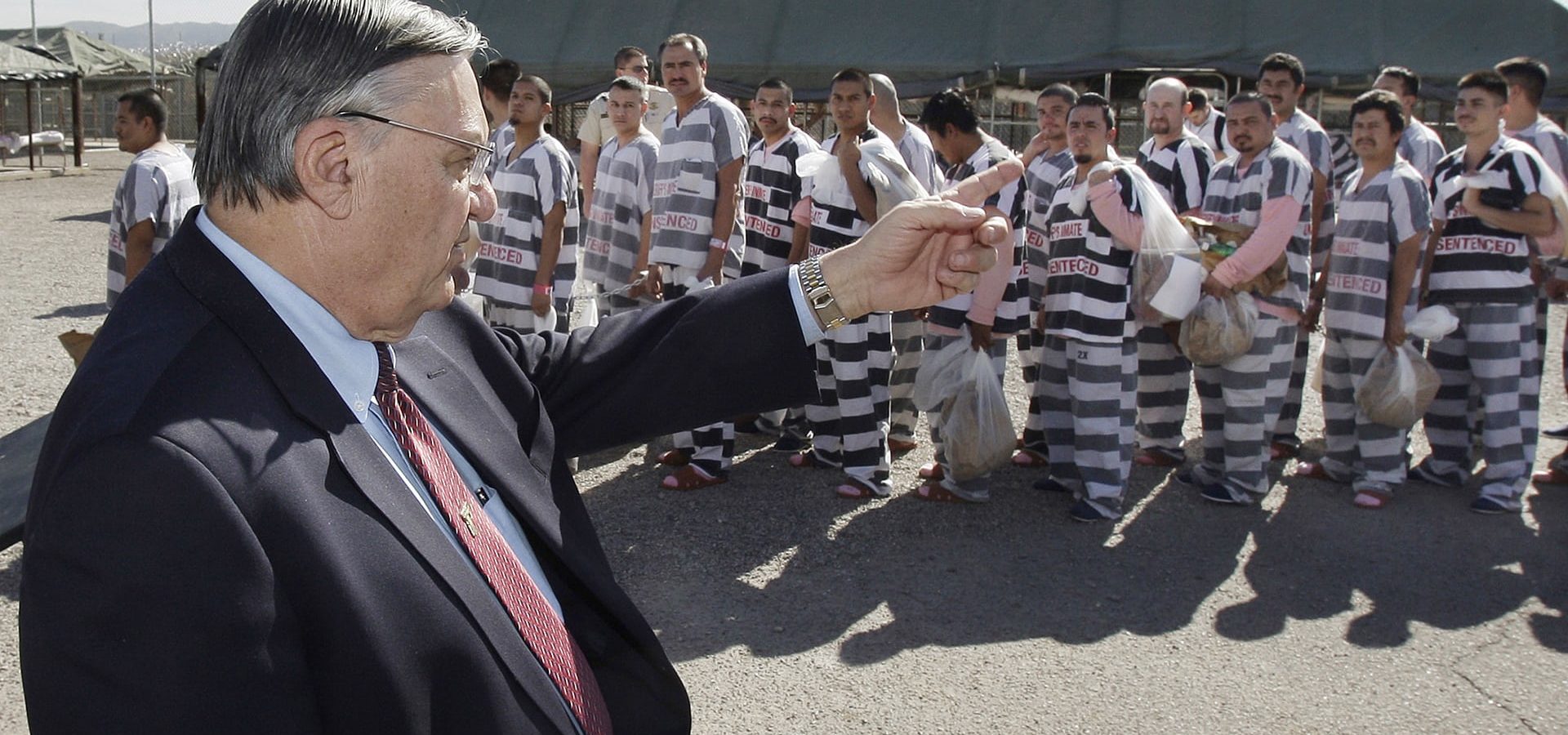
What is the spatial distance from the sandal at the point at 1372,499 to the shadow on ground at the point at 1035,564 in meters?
0.07

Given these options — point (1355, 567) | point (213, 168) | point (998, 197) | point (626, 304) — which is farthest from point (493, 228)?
point (213, 168)

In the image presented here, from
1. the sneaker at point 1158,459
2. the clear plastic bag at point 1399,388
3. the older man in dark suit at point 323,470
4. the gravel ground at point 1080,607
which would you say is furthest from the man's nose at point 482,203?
the sneaker at point 1158,459

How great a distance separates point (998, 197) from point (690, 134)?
1.72 m

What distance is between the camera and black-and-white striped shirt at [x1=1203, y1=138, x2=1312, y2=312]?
19.3 ft

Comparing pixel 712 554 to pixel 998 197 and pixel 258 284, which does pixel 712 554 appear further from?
pixel 258 284

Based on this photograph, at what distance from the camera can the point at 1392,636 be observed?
466 cm

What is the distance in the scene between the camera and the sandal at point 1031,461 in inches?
275

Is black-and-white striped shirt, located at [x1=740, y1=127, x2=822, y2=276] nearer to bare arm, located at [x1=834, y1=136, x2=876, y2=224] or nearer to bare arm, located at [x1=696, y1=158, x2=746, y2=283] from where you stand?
bare arm, located at [x1=696, y1=158, x2=746, y2=283]

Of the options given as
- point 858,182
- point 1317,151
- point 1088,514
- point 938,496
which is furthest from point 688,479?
point 1317,151

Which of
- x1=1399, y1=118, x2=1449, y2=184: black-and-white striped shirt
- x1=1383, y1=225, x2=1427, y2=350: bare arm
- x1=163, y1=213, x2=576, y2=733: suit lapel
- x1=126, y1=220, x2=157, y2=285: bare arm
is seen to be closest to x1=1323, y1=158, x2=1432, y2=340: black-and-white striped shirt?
x1=1383, y1=225, x2=1427, y2=350: bare arm

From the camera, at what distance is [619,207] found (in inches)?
283

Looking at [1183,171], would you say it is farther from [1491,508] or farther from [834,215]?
[1491,508]

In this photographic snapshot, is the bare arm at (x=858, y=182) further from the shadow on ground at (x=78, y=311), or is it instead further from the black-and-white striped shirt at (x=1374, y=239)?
the shadow on ground at (x=78, y=311)

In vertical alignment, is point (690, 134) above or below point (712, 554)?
above
